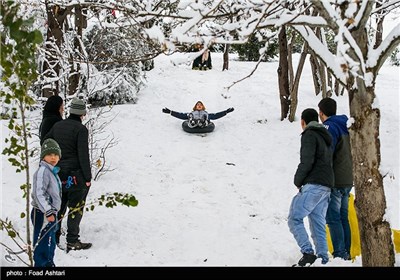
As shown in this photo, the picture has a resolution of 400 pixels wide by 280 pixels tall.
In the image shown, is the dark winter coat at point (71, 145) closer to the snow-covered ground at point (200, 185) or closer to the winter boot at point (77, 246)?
the winter boot at point (77, 246)

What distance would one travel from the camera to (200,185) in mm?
8203

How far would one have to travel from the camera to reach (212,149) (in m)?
10.2

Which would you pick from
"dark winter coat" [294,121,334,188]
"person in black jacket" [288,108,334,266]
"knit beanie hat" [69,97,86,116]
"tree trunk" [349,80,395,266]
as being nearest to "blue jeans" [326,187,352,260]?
"person in black jacket" [288,108,334,266]

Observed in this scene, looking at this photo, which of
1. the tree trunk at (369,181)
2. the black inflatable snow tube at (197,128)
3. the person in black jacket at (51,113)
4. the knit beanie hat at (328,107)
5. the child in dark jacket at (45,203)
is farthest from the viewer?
the black inflatable snow tube at (197,128)

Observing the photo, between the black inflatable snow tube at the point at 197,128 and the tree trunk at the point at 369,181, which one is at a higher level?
the tree trunk at the point at 369,181

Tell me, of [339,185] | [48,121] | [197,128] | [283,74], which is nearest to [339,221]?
[339,185]

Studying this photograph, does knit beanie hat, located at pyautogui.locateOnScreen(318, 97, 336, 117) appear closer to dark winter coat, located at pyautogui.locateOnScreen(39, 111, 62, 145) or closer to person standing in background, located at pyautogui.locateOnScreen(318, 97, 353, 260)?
person standing in background, located at pyautogui.locateOnScreen(318, 97, 353, 260)

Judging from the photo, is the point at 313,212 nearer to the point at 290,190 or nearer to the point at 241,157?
the point at 290,190

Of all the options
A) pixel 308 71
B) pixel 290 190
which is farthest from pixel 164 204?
pixel 308 71

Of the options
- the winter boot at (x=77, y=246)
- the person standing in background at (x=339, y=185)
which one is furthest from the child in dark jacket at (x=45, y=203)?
the person standing in background at (x=339, y=185)

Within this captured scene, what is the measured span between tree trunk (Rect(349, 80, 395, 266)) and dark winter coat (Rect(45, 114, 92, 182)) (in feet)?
9.72

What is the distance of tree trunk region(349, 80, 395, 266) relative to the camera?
392cm

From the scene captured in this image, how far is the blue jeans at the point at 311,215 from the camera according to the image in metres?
4.65

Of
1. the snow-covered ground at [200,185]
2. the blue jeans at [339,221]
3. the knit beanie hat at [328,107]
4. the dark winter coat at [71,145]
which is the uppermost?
the knit beanie hat at [328,107]
